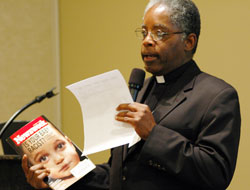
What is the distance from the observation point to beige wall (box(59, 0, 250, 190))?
2133 mm

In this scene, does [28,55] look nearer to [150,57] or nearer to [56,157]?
[56,157]

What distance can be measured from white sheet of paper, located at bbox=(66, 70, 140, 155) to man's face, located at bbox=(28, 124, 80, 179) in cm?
19

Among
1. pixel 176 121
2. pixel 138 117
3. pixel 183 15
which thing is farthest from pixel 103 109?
pixel 183 15

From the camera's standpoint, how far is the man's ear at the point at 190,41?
1248 millimetres

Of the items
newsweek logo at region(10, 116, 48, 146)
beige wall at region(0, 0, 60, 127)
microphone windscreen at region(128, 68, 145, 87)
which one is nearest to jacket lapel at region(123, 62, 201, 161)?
microphone windscreen at region(128, 68, 145, 87)

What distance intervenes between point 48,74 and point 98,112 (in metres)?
2.14

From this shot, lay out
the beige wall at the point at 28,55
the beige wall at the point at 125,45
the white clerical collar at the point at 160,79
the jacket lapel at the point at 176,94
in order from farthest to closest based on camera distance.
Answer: the beige wall at the point at 28,55 < the beige wall at the point at 125,45 < the white clerical collar at the point at 160,79 < the jacket lapel at the point at 176,94

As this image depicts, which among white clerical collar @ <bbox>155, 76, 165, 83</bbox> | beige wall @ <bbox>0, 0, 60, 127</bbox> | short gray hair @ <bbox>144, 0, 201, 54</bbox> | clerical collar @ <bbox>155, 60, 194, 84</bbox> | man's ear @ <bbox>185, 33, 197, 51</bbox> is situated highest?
short gray hair @ <bbox>144, 0, 201, 54</bbox>

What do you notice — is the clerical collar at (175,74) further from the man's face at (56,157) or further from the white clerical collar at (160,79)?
the man's face at (56,157)

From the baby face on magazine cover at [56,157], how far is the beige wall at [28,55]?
1.79 m

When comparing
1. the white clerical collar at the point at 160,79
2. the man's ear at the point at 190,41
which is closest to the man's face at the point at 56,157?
the white clerical collar at the point at 160,79

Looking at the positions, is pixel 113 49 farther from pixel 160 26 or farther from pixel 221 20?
pixel 160 26

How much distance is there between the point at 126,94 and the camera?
3.49ft

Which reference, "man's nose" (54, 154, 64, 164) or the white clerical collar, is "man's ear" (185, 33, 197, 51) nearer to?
the white clerical collar
